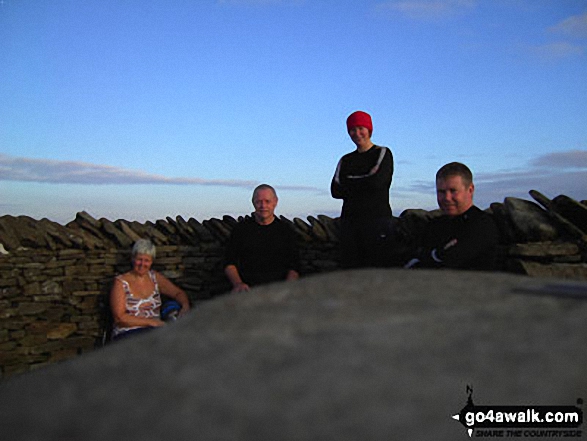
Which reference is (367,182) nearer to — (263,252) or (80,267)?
(263,252)

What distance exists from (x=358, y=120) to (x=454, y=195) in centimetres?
169

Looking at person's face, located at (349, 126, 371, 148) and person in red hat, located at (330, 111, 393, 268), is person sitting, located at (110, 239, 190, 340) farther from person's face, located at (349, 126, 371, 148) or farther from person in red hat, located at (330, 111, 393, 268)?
person's face, located at (349, 126, 371, 148)

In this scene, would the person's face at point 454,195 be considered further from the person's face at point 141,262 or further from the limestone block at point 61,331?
the limestone block at point 61,331

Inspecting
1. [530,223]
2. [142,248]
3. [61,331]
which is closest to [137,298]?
[142,248]

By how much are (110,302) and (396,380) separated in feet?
17.9

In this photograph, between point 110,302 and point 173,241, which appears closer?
point 110,302

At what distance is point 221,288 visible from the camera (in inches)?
300

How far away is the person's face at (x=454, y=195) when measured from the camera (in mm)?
4182

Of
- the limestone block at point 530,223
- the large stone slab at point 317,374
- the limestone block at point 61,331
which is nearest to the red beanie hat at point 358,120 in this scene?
the limestone block at point 530,223

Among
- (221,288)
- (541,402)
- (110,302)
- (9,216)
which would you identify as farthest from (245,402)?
(9,216)

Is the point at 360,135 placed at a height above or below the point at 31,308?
above

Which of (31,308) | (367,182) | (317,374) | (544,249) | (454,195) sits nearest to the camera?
(317,374)

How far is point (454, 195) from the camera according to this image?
13.8 ft

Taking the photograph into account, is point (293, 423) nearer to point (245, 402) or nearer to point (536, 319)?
point (245, 402)
